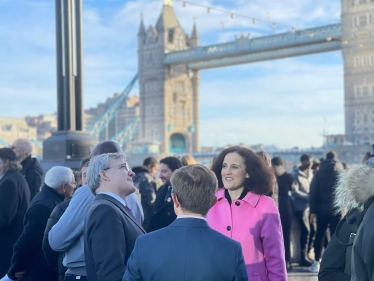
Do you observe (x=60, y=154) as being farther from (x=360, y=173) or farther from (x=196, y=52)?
(x=196, y=52)

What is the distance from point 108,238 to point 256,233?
80 cm

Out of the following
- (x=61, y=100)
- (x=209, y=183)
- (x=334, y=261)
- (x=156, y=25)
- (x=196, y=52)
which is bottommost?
(x=334, y=261)

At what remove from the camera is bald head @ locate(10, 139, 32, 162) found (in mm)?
4461

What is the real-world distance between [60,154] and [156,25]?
51591mm

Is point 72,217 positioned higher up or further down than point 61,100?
further down

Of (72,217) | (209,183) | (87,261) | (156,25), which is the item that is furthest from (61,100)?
(156,25)

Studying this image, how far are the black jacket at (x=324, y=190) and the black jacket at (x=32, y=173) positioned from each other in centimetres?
270

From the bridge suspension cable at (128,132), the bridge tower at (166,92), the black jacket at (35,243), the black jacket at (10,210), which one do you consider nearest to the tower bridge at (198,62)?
the bridge tower at (166,92)

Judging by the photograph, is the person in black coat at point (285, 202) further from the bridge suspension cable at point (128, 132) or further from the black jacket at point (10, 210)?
the bridge suspension cable at point (128, 132)

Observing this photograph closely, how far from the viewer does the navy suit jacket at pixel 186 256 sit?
1.72 metres

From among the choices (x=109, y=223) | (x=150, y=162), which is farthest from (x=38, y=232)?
(x=150, y=162)

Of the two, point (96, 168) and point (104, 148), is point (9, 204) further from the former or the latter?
point (96, 168)

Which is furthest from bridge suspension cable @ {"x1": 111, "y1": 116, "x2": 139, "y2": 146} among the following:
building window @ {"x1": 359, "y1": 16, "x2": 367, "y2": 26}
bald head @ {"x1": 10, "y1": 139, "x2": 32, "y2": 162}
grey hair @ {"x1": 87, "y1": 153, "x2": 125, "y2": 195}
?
grey hair @ {"x1": 87, "y1": 153, "x2": 125, "y2": 195}

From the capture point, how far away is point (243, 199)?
8.34 ft
